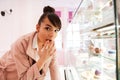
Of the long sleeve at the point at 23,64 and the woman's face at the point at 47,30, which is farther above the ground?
the woman's face at the point at 47,30

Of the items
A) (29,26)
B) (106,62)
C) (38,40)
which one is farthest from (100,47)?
(29,26)

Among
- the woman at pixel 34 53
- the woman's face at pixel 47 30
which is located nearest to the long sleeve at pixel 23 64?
the woman at pixel 34 53

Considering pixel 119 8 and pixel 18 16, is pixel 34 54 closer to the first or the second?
pixel 119 8

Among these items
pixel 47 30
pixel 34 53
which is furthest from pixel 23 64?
pixel 47 30

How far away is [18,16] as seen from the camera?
4949 mm

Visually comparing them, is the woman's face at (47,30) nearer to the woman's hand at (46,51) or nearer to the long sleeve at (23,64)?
the woman's hand at (46,51)

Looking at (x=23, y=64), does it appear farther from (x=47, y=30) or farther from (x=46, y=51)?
(x=47, y=30)

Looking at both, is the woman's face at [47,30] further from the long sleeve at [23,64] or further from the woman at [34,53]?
the long sleeve at [23,64]

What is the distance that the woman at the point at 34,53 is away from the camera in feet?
4.37

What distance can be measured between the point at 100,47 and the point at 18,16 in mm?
3894

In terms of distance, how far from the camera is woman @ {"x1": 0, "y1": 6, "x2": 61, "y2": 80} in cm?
133

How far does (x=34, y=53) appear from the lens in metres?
1.43

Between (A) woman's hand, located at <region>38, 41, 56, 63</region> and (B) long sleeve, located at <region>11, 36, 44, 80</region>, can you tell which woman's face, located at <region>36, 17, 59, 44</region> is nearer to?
(A) woman's hand, located at <region>38, 41, 56, 63</region>

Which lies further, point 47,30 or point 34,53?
point 34,53
